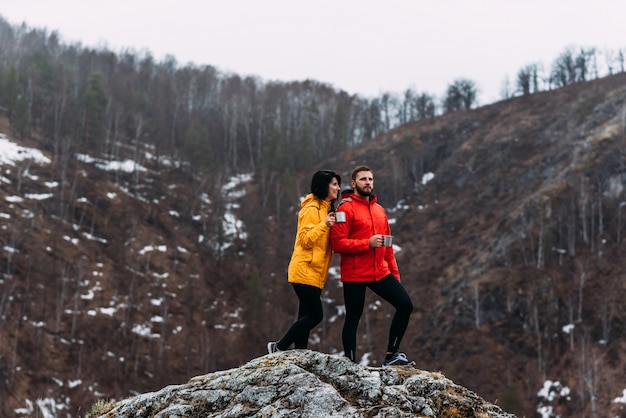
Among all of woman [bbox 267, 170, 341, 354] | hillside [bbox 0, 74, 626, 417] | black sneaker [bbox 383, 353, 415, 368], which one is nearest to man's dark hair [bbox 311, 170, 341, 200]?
woman [bbox 267, 170, 341, 354]

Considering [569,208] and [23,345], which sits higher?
[569,208]

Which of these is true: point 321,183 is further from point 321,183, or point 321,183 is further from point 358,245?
point 358,245

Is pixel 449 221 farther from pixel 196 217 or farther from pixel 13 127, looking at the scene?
pixel 13 127

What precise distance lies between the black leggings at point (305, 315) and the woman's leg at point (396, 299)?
2.31 ft

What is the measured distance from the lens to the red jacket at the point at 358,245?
662cm

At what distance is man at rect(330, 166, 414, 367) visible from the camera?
6.68 metres

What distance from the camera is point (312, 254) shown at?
674cm

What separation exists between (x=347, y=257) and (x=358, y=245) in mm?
301

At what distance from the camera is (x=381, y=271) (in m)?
6.77

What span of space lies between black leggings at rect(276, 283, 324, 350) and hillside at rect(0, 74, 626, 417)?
33.8m

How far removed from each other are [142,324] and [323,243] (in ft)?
180

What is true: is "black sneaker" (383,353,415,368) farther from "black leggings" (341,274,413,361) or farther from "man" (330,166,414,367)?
"black leggings" (341,274,413,361)

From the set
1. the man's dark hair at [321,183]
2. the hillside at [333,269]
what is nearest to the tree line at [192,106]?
the hillside at [333,269]

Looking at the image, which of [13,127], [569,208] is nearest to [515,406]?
[569,208]
